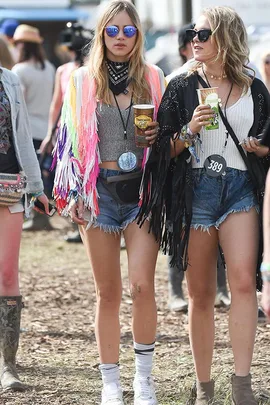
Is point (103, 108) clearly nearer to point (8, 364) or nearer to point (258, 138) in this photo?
point (258, 138)

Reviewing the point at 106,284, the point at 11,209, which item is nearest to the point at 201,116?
the point at 106,284

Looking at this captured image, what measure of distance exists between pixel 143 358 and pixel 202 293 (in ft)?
1.50

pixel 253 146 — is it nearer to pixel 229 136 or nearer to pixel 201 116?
pixel 229 136

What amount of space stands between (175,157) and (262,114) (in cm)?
49

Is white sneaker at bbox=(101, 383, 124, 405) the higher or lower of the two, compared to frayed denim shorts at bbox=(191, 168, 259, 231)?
lower

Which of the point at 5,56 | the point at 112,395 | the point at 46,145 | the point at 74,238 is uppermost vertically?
the point at 5,56

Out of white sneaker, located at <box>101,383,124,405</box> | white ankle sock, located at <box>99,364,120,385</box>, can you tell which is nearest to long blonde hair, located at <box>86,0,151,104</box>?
white ankle sock, located at <box>99,364,120,385</box>

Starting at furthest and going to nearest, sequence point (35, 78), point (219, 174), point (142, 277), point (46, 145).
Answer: point (35, 78) → point (46, 145) → point (142, 277) → point (219, 174)

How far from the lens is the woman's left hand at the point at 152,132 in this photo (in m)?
5.04

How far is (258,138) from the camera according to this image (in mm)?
4941

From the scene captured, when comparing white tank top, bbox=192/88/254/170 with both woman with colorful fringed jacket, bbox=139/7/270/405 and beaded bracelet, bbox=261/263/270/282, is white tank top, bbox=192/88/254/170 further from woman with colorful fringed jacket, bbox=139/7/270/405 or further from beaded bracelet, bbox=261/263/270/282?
beaded bracelet, bbox=261/263/270/282

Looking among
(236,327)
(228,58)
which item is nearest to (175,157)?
(228,58)

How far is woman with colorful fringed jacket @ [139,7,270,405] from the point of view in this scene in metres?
4.95

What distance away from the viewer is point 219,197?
499 centimetres
